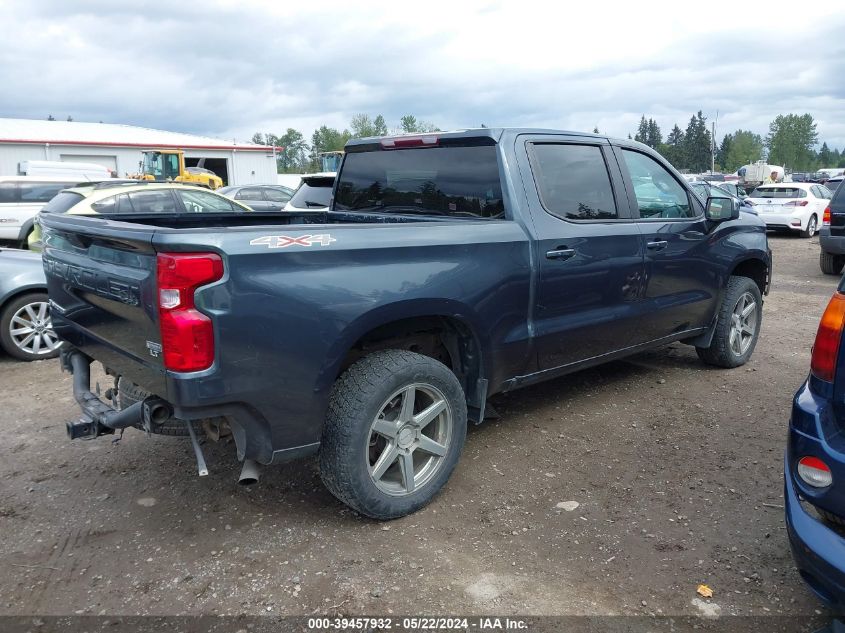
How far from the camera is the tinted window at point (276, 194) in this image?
19.4m

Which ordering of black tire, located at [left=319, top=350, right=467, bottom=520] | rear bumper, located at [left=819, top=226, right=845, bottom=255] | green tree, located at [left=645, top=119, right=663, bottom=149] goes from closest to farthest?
1. black tire, located at [left=319, top=350, right=467, bottom=520]
2. rear bumper, located at [left=819, top=226, right=845, bottom=255]
3. green tree, located at [left=645, top=119, right=663, bottom=149]

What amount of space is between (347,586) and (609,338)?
2.42m

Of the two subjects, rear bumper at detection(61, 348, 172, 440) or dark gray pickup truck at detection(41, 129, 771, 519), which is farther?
rear bumper at detection(61, 348, 172, 440)

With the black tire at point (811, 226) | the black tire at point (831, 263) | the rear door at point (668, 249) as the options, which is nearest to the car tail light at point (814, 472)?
the rear door at point (668, 249)

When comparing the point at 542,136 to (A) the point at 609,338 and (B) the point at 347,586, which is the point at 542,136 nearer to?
(A) the point at 609,338

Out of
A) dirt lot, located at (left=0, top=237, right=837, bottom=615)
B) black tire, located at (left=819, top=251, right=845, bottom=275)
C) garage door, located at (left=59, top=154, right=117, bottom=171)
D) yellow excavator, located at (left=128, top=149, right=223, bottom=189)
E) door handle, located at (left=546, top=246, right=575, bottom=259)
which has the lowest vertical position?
dirt lot, located at (left=0, top=237, right=837, bottom=615)

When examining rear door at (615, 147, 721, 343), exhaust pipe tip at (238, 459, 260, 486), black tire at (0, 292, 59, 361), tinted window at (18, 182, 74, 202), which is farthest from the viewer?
tinted window at (18, 182, 74, 202)

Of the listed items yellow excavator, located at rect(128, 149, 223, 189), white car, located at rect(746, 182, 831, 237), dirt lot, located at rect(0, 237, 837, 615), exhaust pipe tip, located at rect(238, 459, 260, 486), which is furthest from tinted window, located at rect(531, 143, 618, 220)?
yellow excavator, located at rect(128, 149, 223, 189)

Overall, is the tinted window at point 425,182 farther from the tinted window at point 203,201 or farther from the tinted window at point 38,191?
the tinted window at point 38,191

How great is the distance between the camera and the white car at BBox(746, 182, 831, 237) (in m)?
18.0

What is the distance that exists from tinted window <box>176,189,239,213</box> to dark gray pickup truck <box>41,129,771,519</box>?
19.8ft

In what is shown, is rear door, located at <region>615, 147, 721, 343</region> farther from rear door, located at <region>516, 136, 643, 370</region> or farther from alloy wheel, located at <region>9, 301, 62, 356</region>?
alloy wheel, located at <region>9, 301, 62, 356</region>

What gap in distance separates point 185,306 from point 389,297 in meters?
0.92

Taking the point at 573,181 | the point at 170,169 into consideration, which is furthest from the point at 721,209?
the point at 170,169
